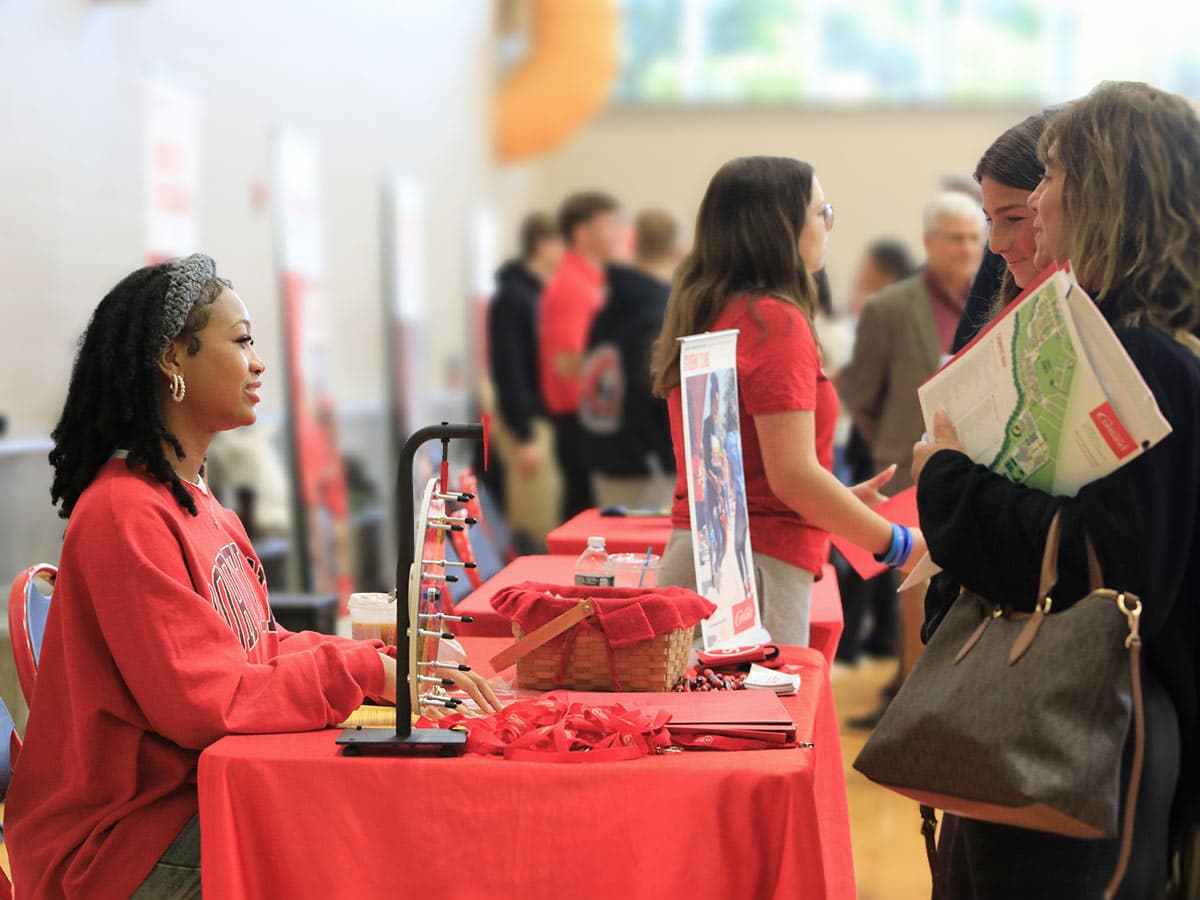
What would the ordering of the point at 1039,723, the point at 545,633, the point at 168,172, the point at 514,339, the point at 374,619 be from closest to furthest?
the point at 1039,723
the point at 545,633
the point at 374,619
the point at 168,172
the point at 514,339

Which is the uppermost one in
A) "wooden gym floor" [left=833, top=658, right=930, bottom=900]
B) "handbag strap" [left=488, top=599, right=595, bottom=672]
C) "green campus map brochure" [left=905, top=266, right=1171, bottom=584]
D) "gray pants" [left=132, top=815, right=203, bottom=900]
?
"green campus map brochure" [left=905, top=266, right=1171, bottom=584]

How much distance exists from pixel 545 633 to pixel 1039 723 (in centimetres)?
72

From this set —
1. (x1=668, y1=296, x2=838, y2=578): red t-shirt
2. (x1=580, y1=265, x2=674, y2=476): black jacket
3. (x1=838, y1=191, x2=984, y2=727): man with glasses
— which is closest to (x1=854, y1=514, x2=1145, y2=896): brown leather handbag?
(x1=668, y1=296, x2=838, y2=578): red t-shirt

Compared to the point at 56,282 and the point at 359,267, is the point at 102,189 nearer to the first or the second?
the point at 56,282

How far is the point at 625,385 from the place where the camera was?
546cm

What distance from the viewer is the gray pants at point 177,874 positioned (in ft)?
5.90

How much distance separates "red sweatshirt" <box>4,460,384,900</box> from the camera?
1802 mm

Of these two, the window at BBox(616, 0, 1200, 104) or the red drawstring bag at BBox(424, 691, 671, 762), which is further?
the window at BBox(616, 0, 1200, 104)

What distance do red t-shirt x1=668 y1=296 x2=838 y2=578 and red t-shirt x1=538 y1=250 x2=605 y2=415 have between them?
155 inches

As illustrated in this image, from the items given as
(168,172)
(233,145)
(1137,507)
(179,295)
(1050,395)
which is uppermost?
(233,145)

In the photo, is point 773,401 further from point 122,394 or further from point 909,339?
point 909,339

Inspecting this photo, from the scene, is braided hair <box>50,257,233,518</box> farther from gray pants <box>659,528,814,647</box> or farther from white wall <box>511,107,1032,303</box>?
white wall <box>511,107,1032,303</box>

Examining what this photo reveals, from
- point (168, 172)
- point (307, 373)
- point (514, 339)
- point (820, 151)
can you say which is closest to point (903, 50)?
point (820, 151)

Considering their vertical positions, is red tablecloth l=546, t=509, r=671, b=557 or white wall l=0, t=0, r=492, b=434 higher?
white wall l=0, t=0, r=492, b=434
